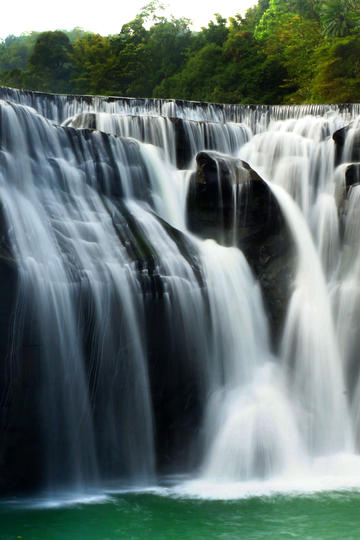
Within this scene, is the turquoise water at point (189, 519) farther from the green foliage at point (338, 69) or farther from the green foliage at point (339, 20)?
the green foliage at point (339, 20)

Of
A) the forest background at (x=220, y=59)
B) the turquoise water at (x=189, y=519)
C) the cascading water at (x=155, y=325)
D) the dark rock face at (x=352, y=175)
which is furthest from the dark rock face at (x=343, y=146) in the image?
the forest background at (x=220, y=59)

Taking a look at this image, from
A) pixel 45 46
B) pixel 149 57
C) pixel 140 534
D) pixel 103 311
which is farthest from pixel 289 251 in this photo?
pixel 45 46

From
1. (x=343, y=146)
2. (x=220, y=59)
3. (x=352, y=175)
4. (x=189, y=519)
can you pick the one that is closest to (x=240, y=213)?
(x=352, y=175)

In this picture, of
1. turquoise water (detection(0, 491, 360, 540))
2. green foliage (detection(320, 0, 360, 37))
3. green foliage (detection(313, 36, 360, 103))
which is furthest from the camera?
green foliage (detection(320, 0, 360, 37))

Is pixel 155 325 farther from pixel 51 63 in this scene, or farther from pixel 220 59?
pixel 51 63

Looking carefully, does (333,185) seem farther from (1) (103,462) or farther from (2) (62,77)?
(2) (62,77)

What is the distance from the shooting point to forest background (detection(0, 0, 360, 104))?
101 ft

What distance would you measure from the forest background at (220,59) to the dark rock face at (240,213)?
18217 mm

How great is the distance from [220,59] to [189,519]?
33.8m

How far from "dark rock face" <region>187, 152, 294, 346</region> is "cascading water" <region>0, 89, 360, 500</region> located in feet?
0.12

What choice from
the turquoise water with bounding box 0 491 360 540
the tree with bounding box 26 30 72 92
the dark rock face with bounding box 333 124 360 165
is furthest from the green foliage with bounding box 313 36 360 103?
the turquoise water with bounding box 0 491 360 540

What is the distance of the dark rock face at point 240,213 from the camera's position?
10852 mm

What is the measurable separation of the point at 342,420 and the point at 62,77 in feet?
127

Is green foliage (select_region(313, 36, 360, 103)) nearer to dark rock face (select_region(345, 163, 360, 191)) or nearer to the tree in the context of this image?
dark rock face (select_region(345, 163, 360, 191))
